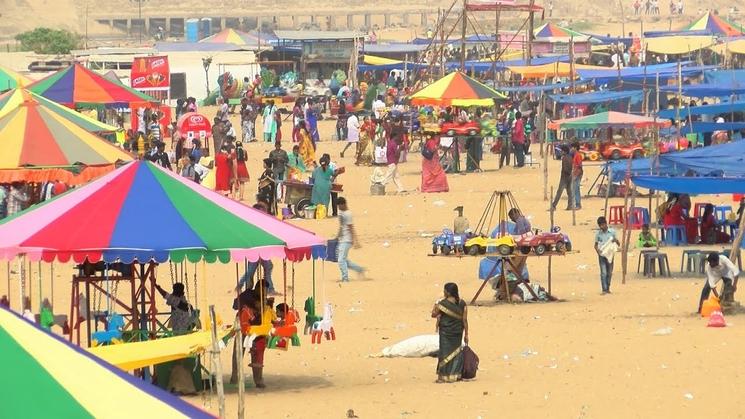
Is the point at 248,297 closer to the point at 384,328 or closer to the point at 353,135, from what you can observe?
the point at 384,328

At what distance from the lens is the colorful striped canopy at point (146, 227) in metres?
13.4

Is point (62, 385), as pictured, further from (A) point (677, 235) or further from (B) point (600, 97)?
(B) point (600, 97)

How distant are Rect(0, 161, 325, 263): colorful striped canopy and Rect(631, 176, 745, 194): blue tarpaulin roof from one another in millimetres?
7116

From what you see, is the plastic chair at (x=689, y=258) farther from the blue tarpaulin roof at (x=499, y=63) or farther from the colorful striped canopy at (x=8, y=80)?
the blue tarpaulin roof at (x=499, y=63)

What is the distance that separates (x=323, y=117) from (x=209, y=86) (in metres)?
9.44

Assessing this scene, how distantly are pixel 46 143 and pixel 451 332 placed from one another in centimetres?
843

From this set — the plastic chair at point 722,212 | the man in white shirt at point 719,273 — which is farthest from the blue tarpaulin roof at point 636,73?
the man in white shirt at point 719,273

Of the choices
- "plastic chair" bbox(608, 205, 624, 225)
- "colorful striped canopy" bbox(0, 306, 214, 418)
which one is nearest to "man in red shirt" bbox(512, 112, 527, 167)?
"plastic chair" bbox(608, 205, 624, 225)

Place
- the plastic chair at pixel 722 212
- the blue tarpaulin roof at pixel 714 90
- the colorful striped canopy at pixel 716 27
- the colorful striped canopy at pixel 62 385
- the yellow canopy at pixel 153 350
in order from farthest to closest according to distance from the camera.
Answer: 1. the colorful striped canopy at pixel 716 27
2. the blue tarpaulin roof at pixel 714 90
3. the plastic chair at pixel 722 212
4. the yellow canopy at pixel 153 350
5. the colorful striped canopy at pixel 62 385

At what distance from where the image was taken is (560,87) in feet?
150

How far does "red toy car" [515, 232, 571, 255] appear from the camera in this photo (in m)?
18.6

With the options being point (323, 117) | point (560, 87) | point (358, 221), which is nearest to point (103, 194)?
point (358, 221)

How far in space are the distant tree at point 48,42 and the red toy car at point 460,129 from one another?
147 feet

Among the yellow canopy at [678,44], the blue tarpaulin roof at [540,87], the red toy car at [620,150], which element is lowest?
the red toy car at [620,150]
